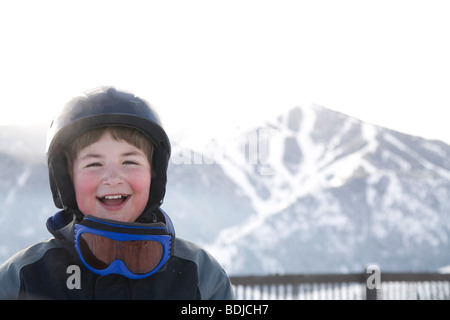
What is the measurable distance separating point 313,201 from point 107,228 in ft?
550

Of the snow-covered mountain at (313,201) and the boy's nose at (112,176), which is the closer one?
the boy's nose at (112,176)

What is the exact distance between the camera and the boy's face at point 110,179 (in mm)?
2037

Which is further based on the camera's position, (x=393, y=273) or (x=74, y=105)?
(x=393, y=273)

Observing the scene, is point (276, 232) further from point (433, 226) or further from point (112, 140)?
point (112, 140)

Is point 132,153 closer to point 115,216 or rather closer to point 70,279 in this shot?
point 115,216

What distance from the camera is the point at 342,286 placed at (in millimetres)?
7324

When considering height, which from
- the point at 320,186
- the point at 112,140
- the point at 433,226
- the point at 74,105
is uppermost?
the point at 320,186

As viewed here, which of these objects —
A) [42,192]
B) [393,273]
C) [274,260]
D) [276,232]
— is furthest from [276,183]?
[393,273]

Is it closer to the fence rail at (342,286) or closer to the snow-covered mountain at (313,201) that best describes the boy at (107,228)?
the fence rail at (342,286)

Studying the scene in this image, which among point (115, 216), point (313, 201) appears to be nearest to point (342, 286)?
point (115, 216)

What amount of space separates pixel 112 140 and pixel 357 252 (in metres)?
161

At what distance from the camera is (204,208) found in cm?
15300

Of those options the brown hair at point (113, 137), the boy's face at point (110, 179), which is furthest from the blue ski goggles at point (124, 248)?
the brown hair at point (113, 137)

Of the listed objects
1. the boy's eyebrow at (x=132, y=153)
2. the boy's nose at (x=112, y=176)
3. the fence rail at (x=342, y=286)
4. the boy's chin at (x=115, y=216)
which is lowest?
the boy's chin at (x=115, y=216)
